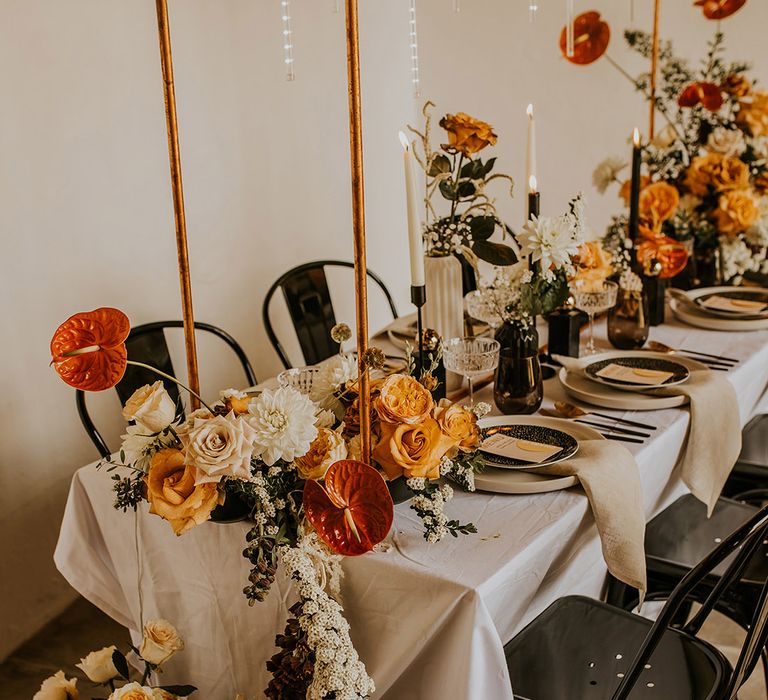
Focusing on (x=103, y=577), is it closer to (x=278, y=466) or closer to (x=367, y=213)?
(x=278, y=466)

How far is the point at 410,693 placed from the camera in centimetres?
123

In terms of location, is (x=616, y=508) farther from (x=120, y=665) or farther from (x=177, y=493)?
(x=120, y=665)

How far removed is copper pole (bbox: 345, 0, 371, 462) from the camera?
110 centimetres

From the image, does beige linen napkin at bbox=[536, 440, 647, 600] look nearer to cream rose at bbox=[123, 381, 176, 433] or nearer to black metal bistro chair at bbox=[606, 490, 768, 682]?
black metal bistro chair at bbox=[606, 490, 768, 682]

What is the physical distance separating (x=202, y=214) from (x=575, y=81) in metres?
2.26

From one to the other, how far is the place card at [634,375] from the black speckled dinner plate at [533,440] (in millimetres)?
331

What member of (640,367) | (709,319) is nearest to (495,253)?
(640,367)

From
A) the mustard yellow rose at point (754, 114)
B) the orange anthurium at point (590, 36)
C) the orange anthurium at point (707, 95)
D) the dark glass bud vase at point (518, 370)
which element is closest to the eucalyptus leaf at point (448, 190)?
the dark glass bud vase at point (518, 370)

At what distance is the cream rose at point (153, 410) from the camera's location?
3.83 feet

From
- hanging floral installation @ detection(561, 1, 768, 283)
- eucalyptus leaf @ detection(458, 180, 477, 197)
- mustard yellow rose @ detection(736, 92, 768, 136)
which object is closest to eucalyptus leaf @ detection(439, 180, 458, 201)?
eucalyptus leaf @ detection(458, 180, 477, 197)

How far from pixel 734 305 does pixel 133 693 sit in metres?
1.87

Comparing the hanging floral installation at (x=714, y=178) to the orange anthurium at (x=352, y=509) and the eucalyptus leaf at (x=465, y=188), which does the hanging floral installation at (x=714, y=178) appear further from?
the orange anthurium at (x=352, y=509)

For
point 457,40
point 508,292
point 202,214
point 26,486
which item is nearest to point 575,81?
point 457,40

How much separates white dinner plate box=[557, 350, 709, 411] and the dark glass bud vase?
139 mm
